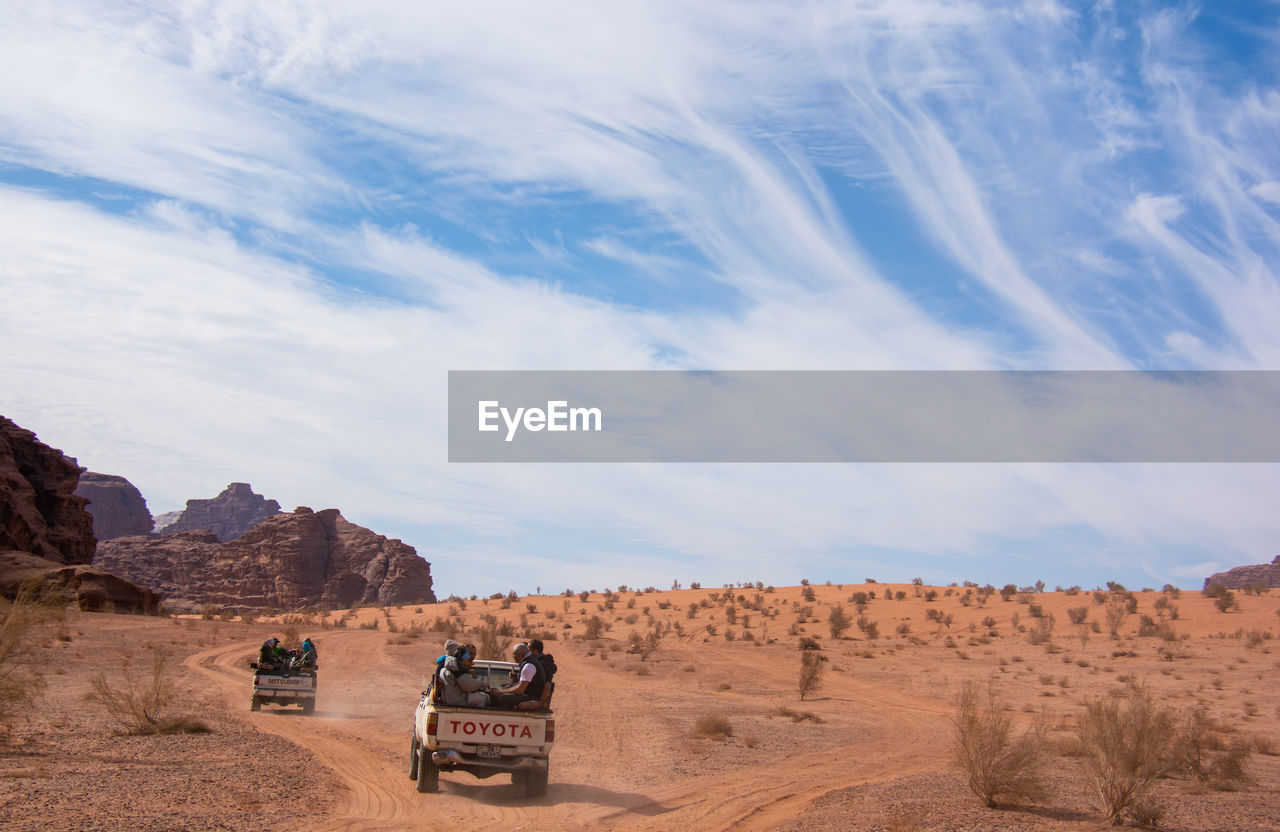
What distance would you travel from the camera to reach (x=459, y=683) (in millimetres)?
12008

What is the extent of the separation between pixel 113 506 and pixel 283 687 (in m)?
121

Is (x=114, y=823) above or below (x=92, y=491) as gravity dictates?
below

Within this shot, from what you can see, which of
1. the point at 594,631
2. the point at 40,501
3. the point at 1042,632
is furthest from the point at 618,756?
the point at 40,501

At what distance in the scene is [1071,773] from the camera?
1548 centimetres

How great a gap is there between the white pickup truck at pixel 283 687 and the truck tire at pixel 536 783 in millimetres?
11118

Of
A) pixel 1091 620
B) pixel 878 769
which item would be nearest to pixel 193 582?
pixel 1091 620

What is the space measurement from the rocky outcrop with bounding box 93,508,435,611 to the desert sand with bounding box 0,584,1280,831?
140 ft

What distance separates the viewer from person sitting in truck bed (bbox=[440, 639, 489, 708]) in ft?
39.0

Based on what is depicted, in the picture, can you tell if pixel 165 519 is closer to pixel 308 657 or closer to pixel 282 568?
pixel 282 568

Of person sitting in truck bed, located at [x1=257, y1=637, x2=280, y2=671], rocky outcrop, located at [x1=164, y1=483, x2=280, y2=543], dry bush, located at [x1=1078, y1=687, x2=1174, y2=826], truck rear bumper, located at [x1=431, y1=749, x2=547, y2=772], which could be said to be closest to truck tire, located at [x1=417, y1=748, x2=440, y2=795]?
truck rear bumper, located at [x1=431, y1=749, x2=547, y2=772]

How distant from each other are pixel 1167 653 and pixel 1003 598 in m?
18.8

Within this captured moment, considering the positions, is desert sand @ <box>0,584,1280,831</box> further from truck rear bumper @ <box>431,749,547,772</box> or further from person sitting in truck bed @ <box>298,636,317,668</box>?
person sitting in truck bed @ <box>298,636,317,668</box>

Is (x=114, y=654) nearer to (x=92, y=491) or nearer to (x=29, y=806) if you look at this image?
(x=29, y=806)

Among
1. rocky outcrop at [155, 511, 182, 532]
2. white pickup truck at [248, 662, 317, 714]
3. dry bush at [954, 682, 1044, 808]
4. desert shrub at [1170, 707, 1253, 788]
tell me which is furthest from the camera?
rocky outcrop at [155, 511, 182, 532]
